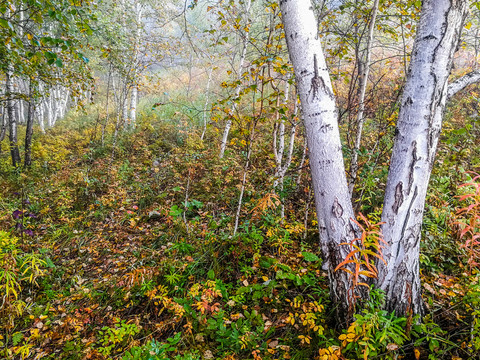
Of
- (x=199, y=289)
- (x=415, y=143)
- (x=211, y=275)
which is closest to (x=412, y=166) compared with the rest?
(x=415, y=143)

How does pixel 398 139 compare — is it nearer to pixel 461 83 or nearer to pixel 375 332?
pixel 461 83

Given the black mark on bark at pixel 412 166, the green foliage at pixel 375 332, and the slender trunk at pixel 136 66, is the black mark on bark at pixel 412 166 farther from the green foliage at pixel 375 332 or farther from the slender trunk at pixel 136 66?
the slender trunk at pixel 136 66

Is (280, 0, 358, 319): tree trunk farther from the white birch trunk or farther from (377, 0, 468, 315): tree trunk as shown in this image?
the white birch trunk

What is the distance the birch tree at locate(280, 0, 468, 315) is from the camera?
1.47 metres

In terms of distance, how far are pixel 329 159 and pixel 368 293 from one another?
1061 millimetres

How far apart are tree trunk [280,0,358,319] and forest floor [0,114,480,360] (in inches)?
21.9

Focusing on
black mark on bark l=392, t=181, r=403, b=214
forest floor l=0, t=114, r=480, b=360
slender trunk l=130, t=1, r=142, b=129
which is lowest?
forest floor l=0, t=114, r=480, b=360

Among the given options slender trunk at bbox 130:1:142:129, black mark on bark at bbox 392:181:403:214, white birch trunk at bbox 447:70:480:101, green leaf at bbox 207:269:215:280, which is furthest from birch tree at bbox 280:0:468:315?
slender trunk at bbox 130:1:142:129

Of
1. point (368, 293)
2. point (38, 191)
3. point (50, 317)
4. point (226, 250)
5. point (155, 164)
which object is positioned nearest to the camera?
point (368, 293)

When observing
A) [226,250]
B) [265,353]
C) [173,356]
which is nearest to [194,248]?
[226,250]

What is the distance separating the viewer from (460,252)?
259cm

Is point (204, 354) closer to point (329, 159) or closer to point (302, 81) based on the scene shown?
point (329, 159)

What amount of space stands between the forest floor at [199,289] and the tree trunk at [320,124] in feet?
1.83

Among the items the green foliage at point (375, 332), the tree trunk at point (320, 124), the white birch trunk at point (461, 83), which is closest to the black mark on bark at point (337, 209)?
the tree trunk at point (320, 124)
